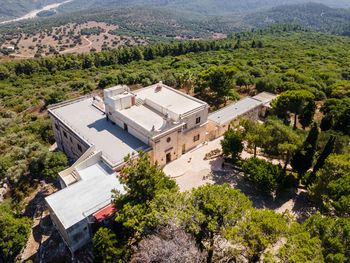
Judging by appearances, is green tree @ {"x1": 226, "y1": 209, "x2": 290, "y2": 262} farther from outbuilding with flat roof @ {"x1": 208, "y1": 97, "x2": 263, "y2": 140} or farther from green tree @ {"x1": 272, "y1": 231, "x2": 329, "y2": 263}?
outbuilding with flat roof @ {"x1": 208, "y1": 97, "x2": 263, "y2": 140}

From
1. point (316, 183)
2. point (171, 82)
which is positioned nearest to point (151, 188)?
point (316, 183)

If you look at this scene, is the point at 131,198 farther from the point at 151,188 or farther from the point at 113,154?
the point at 113,154

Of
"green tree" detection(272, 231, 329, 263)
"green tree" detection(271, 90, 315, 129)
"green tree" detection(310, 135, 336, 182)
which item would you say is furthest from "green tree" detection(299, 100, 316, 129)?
"green tree" detection(272, 231, 329, 263)

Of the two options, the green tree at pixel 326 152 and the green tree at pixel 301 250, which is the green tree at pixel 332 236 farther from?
the green tree at pixel 326 152

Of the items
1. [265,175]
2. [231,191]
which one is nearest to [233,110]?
[265,175]

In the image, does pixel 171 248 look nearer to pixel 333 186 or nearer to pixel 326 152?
pixel 333 186

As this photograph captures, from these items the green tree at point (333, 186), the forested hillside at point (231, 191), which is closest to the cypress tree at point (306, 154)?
the forested hillside at point (231, 191)
